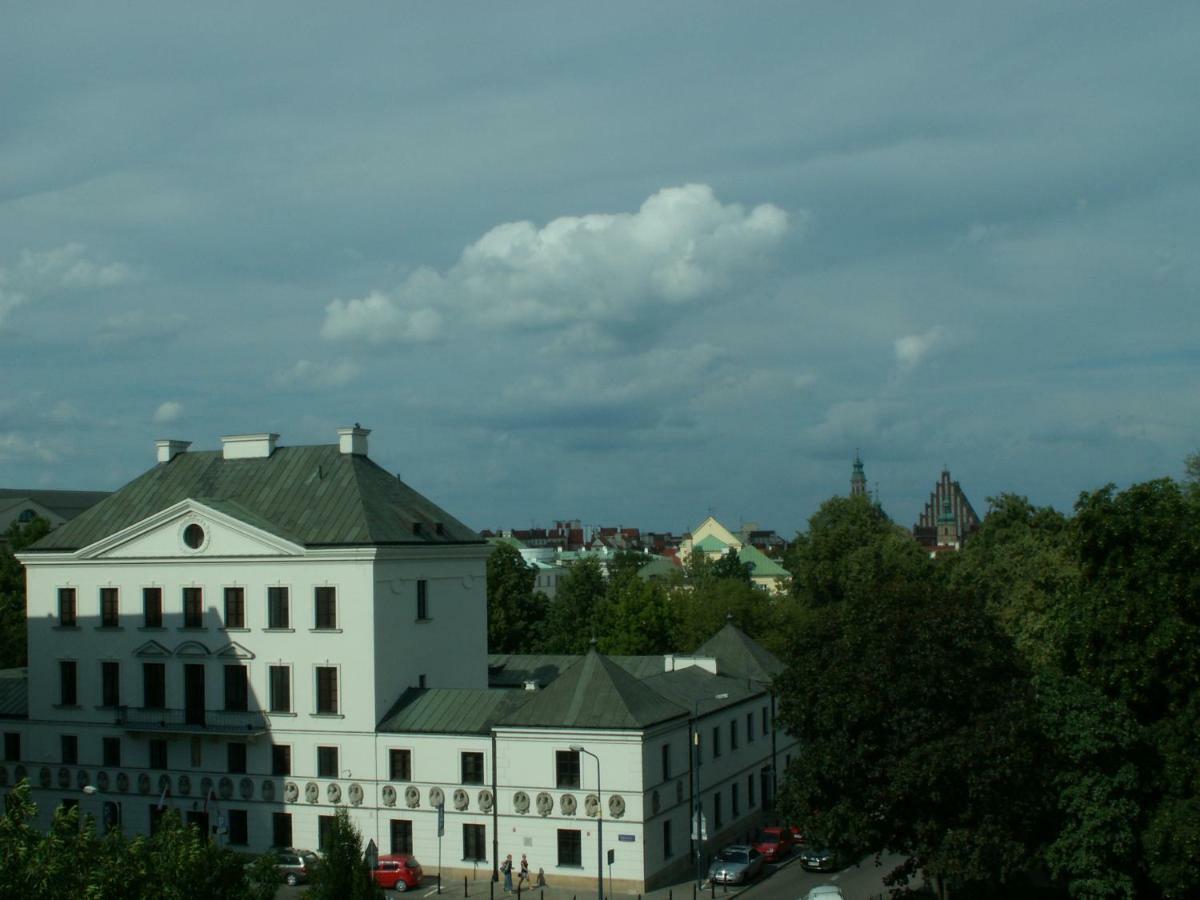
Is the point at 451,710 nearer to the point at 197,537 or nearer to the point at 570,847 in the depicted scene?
the point at 570,847

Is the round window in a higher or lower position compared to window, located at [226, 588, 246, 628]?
higher

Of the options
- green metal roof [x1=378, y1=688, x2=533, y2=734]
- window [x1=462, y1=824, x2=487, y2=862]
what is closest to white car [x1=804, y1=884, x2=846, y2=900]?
window [x1=462, y1=824, x2=487, y2=862]

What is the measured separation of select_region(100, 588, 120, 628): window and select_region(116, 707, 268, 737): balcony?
148 inches

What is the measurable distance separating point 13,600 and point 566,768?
45.4 meters

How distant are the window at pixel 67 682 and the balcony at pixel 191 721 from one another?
9.52 feet

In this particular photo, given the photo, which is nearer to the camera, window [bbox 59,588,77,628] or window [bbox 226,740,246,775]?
window [bbox 226,740,246,775]

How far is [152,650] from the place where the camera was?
57000 mm

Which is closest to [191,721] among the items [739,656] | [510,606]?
[739,656]

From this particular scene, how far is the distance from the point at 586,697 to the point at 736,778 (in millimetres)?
12923

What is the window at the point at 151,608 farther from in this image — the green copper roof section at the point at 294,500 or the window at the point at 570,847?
the window at the point at 570,847

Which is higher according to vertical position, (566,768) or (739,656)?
(739,656)

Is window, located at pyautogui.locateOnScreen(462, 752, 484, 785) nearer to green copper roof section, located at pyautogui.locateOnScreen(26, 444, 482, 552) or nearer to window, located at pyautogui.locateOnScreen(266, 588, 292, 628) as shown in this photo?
green copper roof section, located at pyautogui.locateOnScreen(26, 444, 482, 552)

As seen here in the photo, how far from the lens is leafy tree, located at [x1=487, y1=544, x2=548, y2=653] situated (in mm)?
89500

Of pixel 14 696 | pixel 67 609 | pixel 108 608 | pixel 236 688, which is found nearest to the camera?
pixel 236 688
